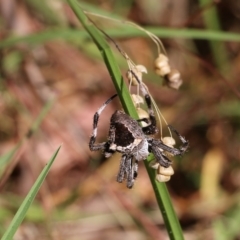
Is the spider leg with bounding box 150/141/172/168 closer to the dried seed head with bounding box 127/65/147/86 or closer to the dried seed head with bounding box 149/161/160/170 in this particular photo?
the dried seed head with bounding box 149/161/160/170

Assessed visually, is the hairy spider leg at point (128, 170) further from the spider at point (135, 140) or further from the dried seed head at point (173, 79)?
the dried seed head at point (173, 79)

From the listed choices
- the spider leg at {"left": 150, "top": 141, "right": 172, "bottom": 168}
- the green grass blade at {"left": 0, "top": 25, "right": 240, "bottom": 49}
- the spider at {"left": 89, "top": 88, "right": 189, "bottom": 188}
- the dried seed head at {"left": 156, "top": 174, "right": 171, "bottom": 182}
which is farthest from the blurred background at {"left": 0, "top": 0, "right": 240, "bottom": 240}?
the dried seed head at {"left": 156, "top": 174, "right": 171, "bottom": 182}

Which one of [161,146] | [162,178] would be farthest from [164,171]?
[161,146]

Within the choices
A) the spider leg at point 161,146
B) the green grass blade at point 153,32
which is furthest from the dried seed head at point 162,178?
the green grass blade at point 153,32

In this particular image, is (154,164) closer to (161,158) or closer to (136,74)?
(161,158)

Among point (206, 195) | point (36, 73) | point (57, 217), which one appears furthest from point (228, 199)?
point (36, 73)

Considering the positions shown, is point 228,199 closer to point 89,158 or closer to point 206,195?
Answer: point 206,195
